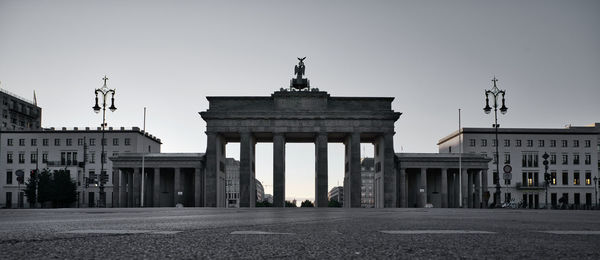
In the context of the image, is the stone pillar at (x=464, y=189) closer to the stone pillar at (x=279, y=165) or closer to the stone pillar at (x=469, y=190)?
the stone pillar at (x=469, y=190)

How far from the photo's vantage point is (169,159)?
74250 millimetres

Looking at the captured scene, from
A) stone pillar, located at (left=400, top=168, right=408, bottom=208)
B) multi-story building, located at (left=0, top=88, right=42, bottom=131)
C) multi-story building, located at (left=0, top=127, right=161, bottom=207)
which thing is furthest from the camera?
multi-story building, located at (left=0, top=88, right=42, bottom=131)

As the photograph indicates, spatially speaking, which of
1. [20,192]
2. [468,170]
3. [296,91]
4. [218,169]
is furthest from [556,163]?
[20,192]

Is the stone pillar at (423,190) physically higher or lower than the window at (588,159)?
lower

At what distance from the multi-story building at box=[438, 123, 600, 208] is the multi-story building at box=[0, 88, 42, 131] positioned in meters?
74.9

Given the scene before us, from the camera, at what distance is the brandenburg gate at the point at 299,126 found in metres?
70.6

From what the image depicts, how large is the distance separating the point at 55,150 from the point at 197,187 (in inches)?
1474

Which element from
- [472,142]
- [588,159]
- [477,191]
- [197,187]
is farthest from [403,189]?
[588,159]

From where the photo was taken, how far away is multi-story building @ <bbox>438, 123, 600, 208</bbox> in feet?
321

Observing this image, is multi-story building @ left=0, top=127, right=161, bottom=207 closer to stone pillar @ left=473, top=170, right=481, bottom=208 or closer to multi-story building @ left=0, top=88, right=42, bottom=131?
multi-story building @ left=0, top=88, right=42, bottom=131

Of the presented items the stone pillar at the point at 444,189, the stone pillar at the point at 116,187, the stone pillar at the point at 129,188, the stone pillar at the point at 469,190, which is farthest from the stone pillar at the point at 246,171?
the stone pillar at the point at 469,190

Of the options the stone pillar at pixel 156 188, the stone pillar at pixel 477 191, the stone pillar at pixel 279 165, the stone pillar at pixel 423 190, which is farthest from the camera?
the stone pillar at pixel 477 191

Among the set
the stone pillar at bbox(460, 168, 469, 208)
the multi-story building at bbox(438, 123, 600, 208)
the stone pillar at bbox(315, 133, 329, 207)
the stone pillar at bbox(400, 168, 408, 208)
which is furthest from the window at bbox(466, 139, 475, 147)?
the stone pillar at bbox(315, 133, 329, 207)

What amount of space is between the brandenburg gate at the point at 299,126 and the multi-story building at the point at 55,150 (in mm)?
31087
